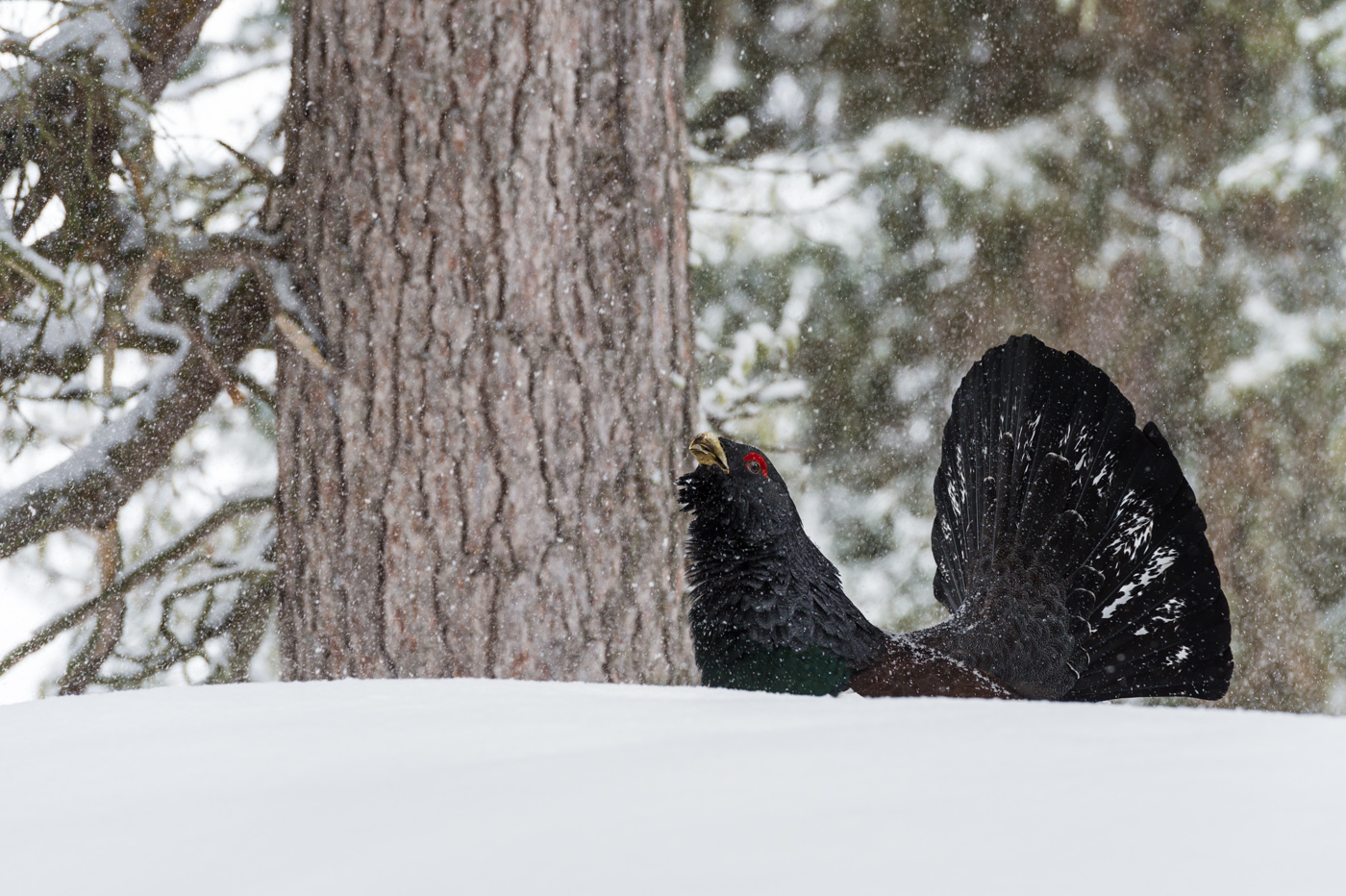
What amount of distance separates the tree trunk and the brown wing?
0.55m

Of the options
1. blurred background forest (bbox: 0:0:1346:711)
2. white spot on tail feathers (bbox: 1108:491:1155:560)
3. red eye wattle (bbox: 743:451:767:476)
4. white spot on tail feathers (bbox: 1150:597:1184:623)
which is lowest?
white spot on tail feathers (bbox: 1150:597:1184:623)

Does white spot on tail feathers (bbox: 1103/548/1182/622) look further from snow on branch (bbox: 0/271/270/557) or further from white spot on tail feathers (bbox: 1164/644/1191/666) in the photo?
snow on branch (bbox: 0/271/270/557)

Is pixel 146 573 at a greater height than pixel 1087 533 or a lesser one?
lesser

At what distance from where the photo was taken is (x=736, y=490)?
2.54 m

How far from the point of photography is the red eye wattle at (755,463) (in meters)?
2.52

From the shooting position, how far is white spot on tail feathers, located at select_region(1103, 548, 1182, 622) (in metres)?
2.96

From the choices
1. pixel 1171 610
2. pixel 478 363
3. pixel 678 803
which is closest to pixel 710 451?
pixel 478 363

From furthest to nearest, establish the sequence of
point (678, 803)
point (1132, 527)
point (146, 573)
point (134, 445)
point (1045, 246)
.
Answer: point (1045, 246), point (146, 573), point (134, 445), point (1132, 527), point (678, 803)

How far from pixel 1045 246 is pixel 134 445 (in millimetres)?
3926

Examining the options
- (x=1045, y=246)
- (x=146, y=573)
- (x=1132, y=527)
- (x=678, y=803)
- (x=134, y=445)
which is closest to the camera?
(x=678, y=803)

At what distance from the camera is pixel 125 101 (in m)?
3.08

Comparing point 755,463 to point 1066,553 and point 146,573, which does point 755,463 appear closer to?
point 1066,553

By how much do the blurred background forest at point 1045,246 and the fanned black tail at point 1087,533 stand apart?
1.85m

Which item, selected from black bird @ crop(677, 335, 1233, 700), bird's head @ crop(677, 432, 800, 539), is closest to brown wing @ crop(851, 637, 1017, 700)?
black bird @ crop(677, 335, 1233, 700)
